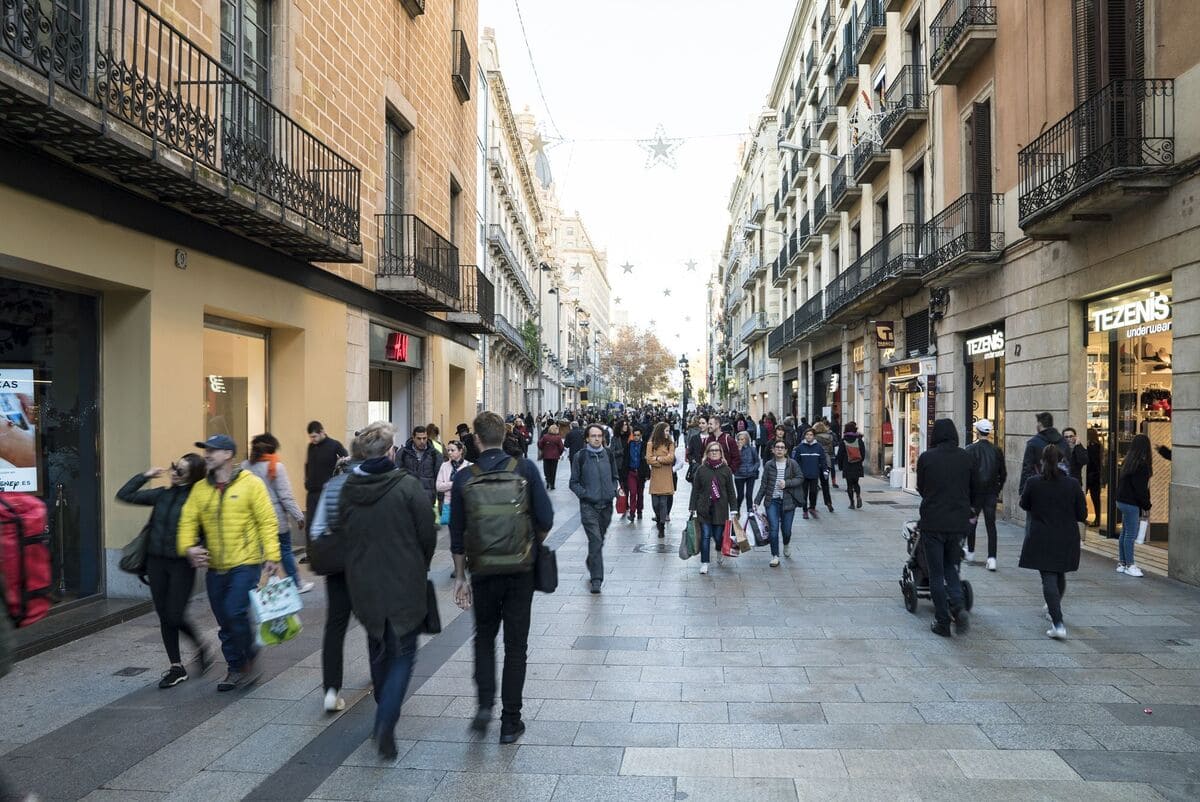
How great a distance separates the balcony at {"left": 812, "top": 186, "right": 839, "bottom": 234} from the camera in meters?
27.1

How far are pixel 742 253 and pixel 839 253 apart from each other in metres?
26.8

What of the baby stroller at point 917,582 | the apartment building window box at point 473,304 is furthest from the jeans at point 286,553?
the apartment building window box at point 473,304

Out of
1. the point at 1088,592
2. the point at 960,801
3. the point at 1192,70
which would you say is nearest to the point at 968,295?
the point at 1192,70

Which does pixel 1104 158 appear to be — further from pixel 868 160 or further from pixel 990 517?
pixel 868 160

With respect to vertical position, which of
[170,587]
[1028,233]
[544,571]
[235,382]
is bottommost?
[170,587]

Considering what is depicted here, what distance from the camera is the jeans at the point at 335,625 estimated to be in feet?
16.3

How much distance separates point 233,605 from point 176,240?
4.35m

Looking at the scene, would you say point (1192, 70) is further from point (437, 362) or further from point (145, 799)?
point (437, 362)

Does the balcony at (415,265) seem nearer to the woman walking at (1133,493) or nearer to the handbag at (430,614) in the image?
the handbag at (430,614)

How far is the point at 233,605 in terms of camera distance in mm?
5500

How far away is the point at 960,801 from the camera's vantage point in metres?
Answer: 3.90

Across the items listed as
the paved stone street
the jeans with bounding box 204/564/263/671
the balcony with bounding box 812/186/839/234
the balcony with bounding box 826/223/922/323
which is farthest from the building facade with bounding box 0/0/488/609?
the balcony with bounding box 812/186/839/234

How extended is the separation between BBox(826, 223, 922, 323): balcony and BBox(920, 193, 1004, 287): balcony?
153 cm

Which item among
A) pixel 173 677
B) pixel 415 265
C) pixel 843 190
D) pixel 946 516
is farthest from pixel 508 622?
pixel 843 190
